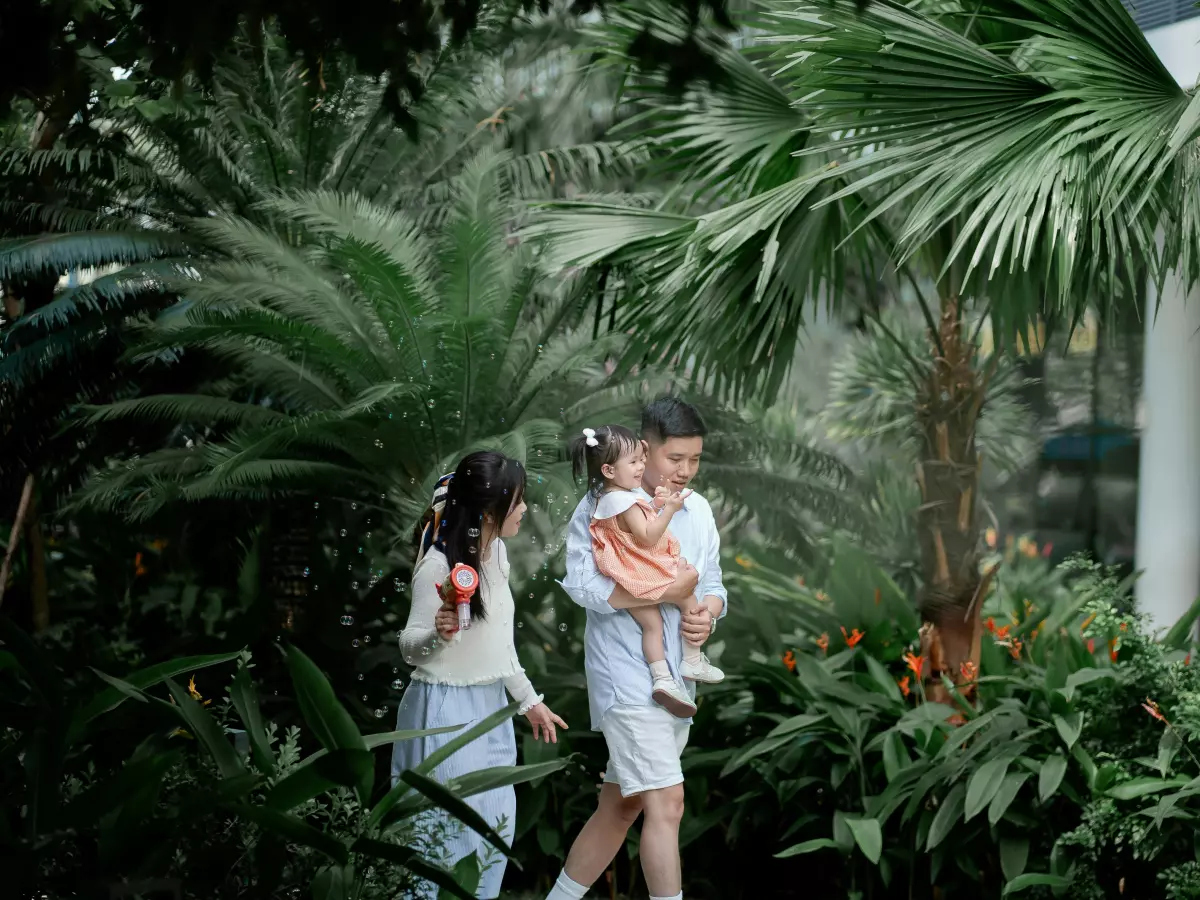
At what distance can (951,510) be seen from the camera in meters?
5.62

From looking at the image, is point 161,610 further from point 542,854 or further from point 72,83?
point 72,83

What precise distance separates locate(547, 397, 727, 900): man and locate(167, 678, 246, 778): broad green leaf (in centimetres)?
157

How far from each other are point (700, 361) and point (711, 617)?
49.6 inches

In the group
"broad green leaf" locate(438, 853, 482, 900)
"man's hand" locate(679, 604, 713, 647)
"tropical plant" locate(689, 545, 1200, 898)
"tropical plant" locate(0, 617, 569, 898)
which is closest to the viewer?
"tropical plant" locate(0, 617, 569, 898)

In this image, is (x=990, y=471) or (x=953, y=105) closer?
(x=953, y=105)

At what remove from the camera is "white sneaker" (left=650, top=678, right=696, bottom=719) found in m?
4.30

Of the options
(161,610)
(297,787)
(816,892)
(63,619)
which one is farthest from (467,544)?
(63,619)

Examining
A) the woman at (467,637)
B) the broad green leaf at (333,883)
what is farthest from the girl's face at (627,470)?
the broad green leaf at (333,883)

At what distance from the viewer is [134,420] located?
6867mm

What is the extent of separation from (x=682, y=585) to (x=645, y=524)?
239 mm

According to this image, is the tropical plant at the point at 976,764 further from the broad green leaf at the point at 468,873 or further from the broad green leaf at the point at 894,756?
the broad green leaf at the point at 468,873

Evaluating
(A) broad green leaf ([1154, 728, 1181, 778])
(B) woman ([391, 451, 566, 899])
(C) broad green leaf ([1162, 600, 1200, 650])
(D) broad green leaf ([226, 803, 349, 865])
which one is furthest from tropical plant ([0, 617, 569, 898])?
(C) broad green leaf ([1162, 600, 1200, 650])

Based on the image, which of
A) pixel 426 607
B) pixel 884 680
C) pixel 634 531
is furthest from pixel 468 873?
pixel 884 680

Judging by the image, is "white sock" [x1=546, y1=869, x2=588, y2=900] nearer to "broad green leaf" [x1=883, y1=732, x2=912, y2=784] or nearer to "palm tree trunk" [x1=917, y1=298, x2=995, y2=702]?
"broad green leaf" [x1=883, y1=732, x2=912, y2=784]
